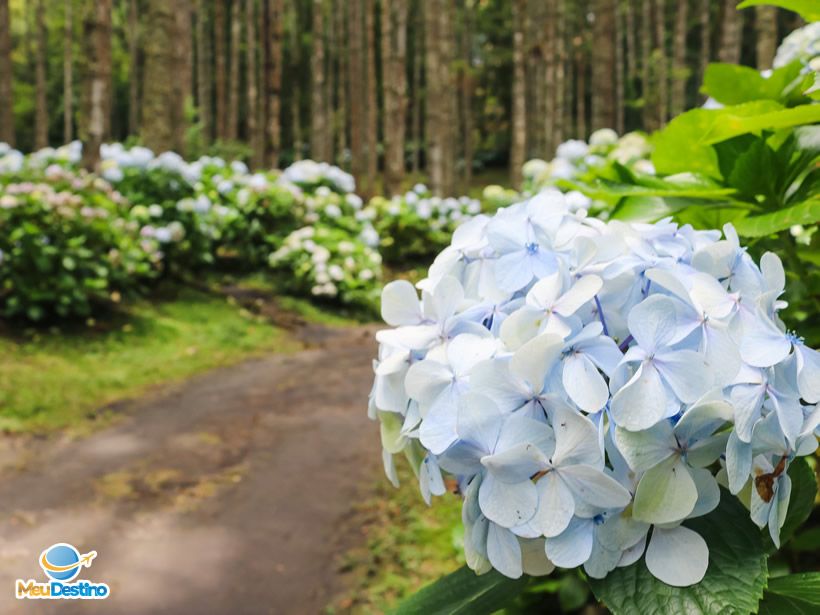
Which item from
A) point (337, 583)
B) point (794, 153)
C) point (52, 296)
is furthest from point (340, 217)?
point (794, 153)

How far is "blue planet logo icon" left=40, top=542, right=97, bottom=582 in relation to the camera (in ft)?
7.14

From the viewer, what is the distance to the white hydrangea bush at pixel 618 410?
0.66 m

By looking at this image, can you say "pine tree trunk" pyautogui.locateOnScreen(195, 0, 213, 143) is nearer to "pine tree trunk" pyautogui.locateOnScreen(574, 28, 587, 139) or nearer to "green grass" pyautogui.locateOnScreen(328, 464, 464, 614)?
"pine tree trunk" pyautogui.locateOnScreen(574, 28, 587, 139)

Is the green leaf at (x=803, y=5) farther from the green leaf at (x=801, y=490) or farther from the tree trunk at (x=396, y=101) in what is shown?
the tree trunk at (x=396, y=101)

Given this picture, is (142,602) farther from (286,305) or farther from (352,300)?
(352,300)

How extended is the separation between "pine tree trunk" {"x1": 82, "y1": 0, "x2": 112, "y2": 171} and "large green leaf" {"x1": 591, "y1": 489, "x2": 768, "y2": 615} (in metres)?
6.89

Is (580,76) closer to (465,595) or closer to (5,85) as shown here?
(5,85)

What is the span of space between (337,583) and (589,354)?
224 centimetres

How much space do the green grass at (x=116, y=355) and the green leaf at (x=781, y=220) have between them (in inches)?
153

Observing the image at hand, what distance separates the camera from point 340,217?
9000 millimetres

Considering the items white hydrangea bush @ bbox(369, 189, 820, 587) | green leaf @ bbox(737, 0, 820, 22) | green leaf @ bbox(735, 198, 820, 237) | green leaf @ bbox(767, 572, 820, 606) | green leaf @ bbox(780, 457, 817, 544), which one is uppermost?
green leaf @ bbox(737, 0, 820, 22)

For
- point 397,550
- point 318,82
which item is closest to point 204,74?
point 318,82

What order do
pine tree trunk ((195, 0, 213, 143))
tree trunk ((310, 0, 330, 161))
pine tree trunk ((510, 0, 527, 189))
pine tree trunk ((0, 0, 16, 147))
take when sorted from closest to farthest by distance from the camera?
1. pine tree trunk ((510, 0, 527, 189))
2. pine tree trunk ((0, 0, 16, 147))
3. tree trunk ((310, 0, 330, 161))
4. pine tree trunk ((195, 0, 213, 143))

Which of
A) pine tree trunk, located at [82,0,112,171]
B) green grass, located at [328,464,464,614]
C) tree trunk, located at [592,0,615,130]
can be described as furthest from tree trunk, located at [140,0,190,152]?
green grass, located at [328,464,464,614]
